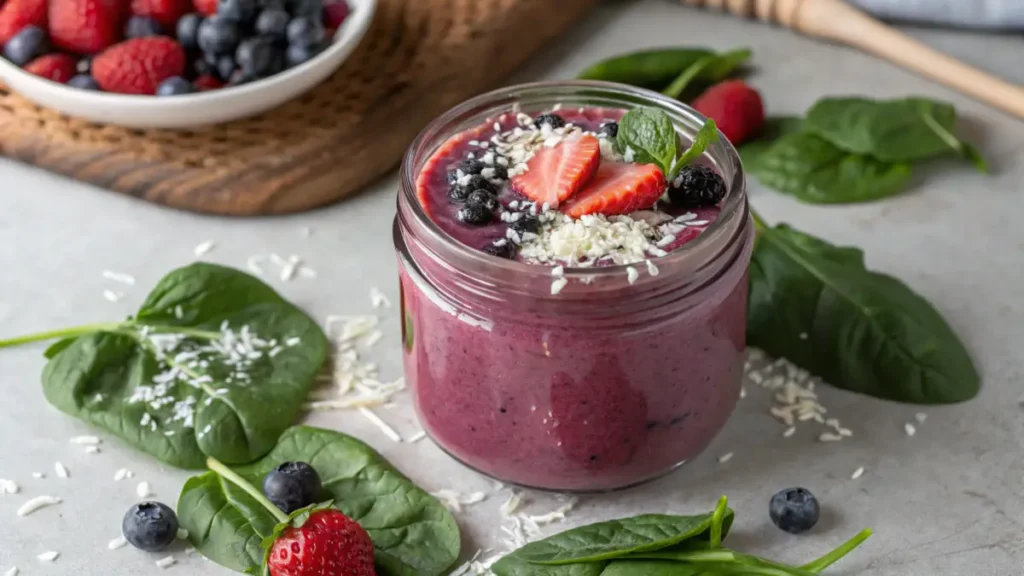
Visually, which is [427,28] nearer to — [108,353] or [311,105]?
[311,105]

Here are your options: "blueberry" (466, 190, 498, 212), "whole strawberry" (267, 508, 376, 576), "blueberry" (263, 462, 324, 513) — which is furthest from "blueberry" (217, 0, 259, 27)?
"whole strawberry" (267, 508, 376, 576)

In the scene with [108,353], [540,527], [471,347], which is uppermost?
[471,347]

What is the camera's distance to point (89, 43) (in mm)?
2818

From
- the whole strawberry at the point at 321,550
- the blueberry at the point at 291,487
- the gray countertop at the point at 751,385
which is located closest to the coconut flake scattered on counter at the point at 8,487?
the gray countertop at the point at 751,385

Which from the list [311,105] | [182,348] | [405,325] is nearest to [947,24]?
[311,105]

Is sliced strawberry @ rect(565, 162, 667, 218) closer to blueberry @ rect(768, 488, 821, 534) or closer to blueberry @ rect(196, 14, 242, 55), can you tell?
blueberry @ rect(768, 488, 821, 534)

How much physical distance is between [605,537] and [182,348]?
35.6 inches

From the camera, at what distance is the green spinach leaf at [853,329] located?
2.20 m

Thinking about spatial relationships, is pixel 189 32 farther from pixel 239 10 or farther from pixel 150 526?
pixel 150 526

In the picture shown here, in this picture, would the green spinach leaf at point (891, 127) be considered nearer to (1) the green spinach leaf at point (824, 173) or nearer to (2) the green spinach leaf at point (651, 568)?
(1) the green spinach leaf at point (824, 173)

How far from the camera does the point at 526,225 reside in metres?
1.85

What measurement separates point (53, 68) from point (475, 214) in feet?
4.46

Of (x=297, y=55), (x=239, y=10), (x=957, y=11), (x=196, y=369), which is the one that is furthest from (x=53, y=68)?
(x=957, y=11)

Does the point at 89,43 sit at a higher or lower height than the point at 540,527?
higher
